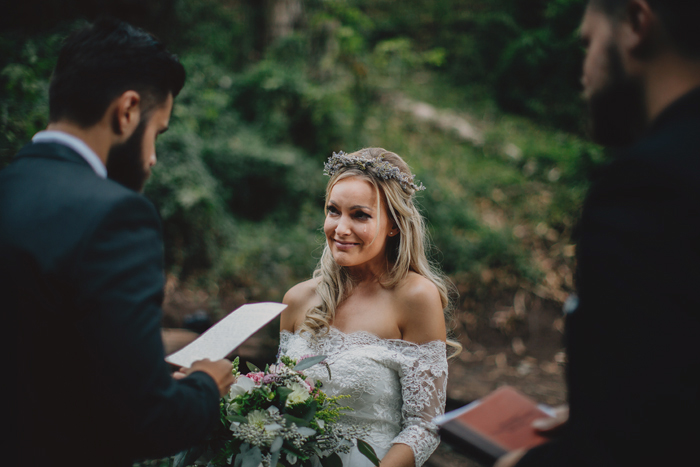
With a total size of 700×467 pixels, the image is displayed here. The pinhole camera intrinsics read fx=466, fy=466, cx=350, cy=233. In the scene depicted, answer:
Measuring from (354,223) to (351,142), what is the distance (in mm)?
6783

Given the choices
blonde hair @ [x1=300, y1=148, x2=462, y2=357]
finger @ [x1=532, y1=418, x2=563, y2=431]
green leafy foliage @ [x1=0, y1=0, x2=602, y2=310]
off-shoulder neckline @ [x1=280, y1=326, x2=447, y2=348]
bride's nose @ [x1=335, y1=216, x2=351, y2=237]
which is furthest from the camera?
green leafy foliage @ [x1=0, y1=0, x2=602, y2=310]

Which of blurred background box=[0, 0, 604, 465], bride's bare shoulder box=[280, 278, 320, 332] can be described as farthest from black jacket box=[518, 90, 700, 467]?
blurred background box=[0, 0, 604, 465]

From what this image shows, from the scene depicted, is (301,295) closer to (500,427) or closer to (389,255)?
(389,255)

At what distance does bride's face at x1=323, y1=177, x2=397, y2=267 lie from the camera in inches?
102

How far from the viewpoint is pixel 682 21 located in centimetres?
103

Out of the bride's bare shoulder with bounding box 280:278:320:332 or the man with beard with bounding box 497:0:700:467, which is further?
the bride's bare shoulder with bounding box 280:278:320:332

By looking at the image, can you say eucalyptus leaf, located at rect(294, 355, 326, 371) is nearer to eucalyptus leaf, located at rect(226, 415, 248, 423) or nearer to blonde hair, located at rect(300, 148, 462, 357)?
eucalyptus leaf, located at rect(226, 415, 248, 423)

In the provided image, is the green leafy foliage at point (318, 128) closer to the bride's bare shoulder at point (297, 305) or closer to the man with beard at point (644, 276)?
the bride's bare shoulder at point (297, 305)

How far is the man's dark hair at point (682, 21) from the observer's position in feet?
3.35

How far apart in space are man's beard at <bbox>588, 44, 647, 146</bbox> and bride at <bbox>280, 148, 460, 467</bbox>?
4.85 feet

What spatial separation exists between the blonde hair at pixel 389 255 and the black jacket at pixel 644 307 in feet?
5.50

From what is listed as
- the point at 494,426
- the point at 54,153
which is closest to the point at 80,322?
the point at 54,153

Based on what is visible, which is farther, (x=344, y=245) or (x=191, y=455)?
(x=344, y=245)

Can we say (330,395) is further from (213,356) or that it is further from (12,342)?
(12,342)
